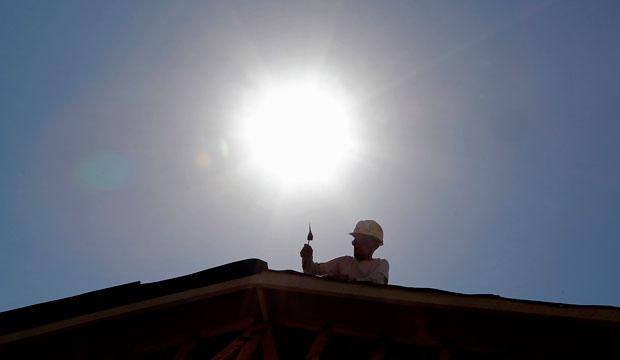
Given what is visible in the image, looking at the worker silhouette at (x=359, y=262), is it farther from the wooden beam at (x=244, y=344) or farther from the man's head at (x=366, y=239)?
the wooden beam at (x=244, y=344)

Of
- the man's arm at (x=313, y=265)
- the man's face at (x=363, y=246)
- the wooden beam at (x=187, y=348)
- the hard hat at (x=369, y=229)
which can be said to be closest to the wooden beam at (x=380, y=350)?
the wooden beam at (x=187, y=348)

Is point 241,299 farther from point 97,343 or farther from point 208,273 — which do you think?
point 97,343

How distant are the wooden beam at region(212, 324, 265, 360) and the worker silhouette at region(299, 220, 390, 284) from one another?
1.81 meters

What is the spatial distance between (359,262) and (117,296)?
2.97 meters

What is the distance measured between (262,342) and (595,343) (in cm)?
245

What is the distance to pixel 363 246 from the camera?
6.58 meters

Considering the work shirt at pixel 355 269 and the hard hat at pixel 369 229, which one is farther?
the hard hat at pixel 369 229

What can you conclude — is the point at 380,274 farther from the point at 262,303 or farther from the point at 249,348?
the point at 249,348

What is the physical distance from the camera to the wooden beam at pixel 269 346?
404 cm

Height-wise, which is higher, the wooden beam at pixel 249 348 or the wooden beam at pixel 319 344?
the wooden beam at pixel 319 344

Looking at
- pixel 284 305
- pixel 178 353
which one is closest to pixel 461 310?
pixel 284 305

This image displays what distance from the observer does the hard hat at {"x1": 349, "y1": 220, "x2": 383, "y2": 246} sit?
261 inches

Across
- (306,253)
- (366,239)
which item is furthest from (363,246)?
(306,253)

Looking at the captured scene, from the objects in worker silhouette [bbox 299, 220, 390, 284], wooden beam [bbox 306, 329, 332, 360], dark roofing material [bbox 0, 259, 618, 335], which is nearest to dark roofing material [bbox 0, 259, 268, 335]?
dark roofing material [bbox 0, 259, 618, 335]
